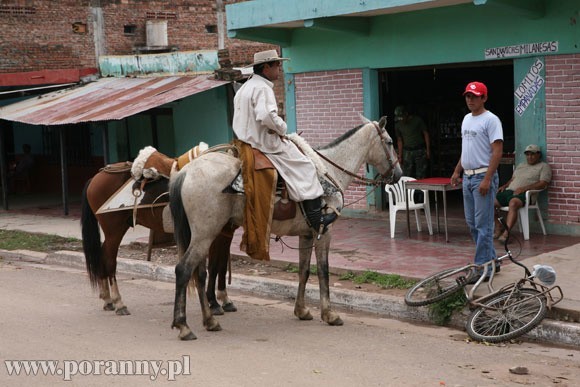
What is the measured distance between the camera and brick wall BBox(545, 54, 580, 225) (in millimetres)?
11641

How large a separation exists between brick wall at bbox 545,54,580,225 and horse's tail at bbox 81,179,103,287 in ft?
21.2

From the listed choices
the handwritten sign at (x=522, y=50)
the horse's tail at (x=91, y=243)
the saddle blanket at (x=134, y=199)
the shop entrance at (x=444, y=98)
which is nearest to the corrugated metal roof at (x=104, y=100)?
the shop entrance at (x=444, y=98)

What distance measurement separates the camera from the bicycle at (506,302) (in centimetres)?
747

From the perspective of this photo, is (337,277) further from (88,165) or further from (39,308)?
(88,165)

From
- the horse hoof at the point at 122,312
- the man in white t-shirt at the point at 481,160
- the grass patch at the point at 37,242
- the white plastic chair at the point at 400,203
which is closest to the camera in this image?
the man in white t-shirt at the point at 481,160

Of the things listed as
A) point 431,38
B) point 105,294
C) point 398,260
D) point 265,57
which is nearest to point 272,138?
point 265,57

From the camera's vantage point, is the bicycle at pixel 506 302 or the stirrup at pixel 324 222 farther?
the stirrup at pixel 324 222

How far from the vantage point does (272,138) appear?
805 cm

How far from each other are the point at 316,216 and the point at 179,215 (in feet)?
4.34

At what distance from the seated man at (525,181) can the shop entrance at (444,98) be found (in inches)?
203

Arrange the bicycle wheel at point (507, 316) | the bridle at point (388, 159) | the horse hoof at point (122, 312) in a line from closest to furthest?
1. the bicycle wheel at point (507, 316)
2. the bridle at point (388, 159)
3. the horse hoof at point (122, 312)

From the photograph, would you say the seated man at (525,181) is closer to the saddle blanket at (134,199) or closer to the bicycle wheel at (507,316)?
the bicycle wheel at (507,316)

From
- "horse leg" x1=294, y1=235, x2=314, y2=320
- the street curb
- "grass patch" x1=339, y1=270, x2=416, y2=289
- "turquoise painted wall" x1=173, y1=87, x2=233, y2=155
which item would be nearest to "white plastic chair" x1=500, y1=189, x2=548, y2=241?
"grass patch" x1=339, y1=270, x2=416, y2=289

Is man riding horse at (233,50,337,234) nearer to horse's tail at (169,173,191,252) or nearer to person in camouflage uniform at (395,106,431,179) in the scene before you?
horse's tail at (169,173,191,252)
